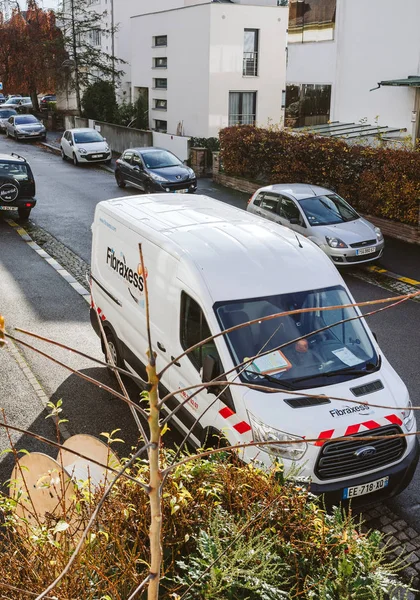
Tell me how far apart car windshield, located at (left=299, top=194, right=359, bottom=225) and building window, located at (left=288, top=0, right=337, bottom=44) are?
11.1 metres

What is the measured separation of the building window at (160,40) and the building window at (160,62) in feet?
2.44

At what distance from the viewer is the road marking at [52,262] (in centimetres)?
1318

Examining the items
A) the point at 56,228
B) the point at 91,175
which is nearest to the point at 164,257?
the point at 56,228

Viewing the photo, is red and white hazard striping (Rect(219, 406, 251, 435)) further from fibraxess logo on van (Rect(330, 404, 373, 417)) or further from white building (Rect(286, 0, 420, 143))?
white building (Rect(286, 0, 420, 143))

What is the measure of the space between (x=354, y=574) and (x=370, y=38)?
21.4 m

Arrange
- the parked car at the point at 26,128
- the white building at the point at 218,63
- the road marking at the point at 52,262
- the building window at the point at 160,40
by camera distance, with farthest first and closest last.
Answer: the parked car at the point at 26,128, the building window at the point at 160,40, the white building at the point at 218,63, the road marking at the point at 52,262

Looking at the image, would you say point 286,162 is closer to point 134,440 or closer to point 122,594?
point 134,440

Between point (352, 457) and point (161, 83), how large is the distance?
34.9 meters

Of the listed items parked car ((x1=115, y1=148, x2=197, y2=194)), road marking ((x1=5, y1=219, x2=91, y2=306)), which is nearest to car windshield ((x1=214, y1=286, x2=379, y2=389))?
road marking ((x1=5, y1=219, x2=91, y2=306))

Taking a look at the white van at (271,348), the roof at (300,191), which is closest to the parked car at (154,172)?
the roof at (300,191)

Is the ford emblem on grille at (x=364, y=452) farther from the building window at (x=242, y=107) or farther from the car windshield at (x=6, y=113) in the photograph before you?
the car windshield at (x=6, y=113)

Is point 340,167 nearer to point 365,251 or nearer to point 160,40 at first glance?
point 365,251

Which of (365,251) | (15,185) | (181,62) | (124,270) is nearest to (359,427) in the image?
(124,270)

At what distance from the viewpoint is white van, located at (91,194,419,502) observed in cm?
588
